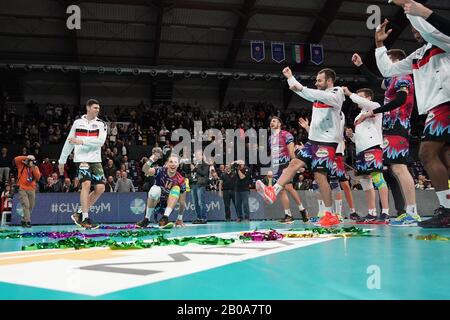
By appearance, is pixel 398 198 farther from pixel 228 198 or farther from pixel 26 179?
pixel 26 179

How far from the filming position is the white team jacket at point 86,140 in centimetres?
695

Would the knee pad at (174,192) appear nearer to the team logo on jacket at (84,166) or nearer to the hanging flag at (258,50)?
the team logo on jacket at (84,166)

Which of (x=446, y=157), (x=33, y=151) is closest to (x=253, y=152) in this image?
(x=33, y=151)

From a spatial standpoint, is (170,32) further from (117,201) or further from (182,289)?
(182,289)

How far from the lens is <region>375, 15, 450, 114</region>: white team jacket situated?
3941 millimetres

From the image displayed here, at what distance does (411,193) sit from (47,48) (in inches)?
841

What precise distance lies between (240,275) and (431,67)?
11.3 ft

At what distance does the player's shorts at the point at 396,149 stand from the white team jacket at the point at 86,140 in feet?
14.9

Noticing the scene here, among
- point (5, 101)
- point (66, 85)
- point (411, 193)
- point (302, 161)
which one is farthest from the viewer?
point (66, 85)

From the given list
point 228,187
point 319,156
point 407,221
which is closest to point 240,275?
point 407,221

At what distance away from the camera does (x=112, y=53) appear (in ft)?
74.4

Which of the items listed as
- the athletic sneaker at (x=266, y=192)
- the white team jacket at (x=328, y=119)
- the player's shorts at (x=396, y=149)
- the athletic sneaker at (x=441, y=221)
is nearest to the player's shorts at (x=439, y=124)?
the athletic sneaker at (x=441, y=221)

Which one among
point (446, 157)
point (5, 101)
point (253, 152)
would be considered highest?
point (5, 101)

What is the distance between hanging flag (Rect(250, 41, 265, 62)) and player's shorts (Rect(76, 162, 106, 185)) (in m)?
15.8
